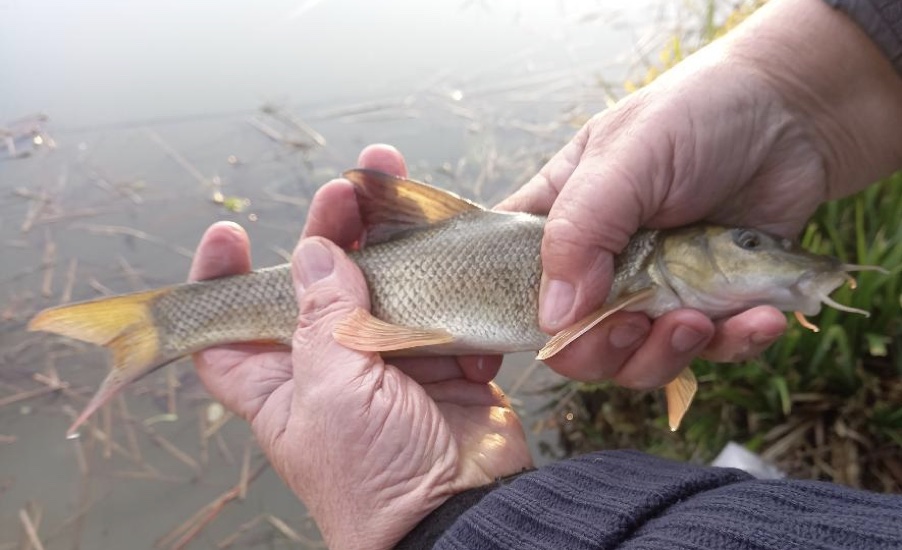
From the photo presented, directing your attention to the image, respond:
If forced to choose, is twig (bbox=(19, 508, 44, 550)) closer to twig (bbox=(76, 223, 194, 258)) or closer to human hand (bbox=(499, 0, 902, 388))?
twig (bbox=(76, 223, 194, 258))

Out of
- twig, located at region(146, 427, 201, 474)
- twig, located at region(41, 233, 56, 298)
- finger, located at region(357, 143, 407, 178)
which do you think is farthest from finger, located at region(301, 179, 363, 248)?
twig, located at region(41, 233, 56, 298)

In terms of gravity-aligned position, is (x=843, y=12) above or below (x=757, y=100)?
above

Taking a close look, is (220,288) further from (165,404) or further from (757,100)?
(757,100)

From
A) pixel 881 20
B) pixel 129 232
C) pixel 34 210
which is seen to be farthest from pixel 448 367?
pixel 34 210

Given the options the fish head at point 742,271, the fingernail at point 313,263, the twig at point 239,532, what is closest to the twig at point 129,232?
the twig at point 239,532

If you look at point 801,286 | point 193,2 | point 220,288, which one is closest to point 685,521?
point 801,286

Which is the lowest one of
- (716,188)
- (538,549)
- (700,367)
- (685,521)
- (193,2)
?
(700,367)
